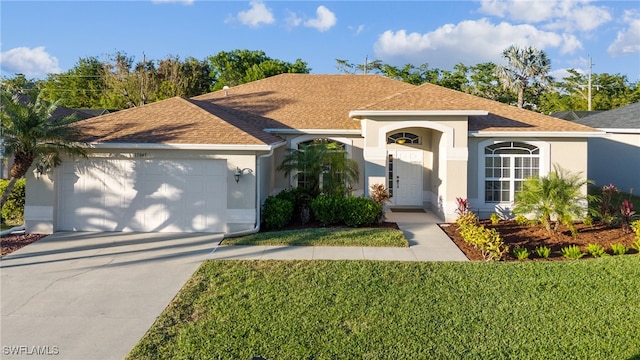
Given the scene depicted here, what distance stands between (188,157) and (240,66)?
3680cm

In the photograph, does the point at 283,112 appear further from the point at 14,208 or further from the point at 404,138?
the point at 14,208

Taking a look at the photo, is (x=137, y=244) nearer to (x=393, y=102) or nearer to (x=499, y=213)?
(x=393, y=102)

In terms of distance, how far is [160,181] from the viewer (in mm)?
11773

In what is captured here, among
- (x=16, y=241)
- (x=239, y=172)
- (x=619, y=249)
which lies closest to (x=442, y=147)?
(x=619, y=249)

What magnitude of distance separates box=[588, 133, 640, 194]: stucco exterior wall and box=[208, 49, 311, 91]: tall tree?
2729 cm

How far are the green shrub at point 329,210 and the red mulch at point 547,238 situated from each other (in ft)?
10.5

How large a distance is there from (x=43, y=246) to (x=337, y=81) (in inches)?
546

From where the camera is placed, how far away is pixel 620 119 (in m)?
21.9

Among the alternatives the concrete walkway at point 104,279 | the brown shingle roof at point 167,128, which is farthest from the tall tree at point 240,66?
the concrete walkway at point 104,279

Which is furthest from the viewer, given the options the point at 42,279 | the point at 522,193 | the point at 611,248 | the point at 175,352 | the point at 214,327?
the point at 522,193

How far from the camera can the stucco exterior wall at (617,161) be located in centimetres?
1991

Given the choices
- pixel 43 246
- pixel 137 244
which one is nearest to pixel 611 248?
pixel 137 244

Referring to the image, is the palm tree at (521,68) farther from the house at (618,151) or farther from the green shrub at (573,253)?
the green shrub at (573,253)

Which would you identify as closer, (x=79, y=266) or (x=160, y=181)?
(x=79, y=266)
